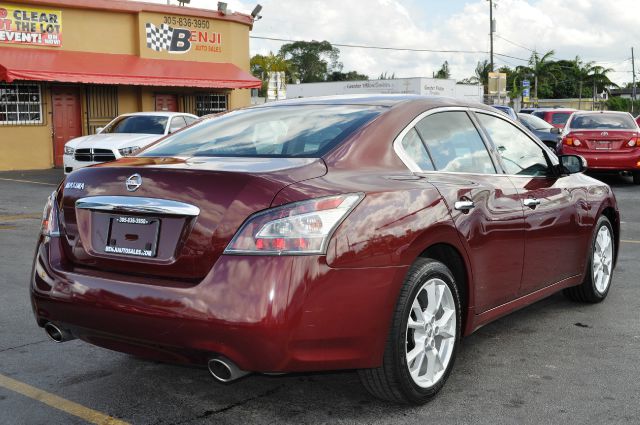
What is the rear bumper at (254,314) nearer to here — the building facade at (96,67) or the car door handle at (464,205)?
the car door handle at (464,205)

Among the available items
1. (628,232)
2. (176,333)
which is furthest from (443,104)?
(628,232)

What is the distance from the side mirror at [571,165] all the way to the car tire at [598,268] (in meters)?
0.51

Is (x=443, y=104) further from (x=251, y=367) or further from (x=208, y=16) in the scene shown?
(x=208, y=16)

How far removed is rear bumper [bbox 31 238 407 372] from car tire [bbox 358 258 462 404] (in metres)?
0.09

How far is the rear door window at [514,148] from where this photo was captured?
16.0 ft

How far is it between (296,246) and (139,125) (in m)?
14.6

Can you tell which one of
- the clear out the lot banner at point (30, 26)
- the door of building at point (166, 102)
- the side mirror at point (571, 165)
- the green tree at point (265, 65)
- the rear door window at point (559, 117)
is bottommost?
the side mirror at point (571, 165)

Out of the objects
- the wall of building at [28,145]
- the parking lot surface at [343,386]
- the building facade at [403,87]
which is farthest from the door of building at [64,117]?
the building facade at [403,87]

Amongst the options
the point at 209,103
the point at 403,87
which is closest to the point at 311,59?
the point at 403,87

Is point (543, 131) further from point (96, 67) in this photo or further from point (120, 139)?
point (96, 67)

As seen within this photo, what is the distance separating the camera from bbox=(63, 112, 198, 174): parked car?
15.5 m

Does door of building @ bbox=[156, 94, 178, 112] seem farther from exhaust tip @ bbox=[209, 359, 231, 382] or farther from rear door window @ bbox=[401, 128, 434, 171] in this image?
exhaust tip @ bbox=[209, 359, 231, 382]

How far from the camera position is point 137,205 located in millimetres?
3482

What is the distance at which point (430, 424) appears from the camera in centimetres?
363
